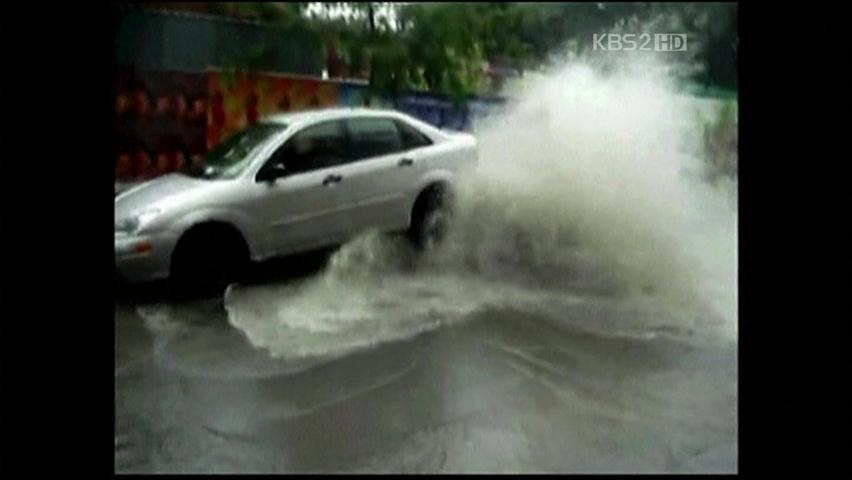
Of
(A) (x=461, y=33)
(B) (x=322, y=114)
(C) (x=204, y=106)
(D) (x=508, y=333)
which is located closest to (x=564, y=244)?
(D) (x=508, y=333)

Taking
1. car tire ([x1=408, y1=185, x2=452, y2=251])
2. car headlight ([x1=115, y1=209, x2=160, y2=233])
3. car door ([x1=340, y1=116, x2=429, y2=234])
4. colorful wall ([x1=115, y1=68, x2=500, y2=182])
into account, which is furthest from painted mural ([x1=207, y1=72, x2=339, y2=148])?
car tire ([x1=408, y1=185, x2=452, y2=251])

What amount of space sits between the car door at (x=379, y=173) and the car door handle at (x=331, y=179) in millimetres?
14

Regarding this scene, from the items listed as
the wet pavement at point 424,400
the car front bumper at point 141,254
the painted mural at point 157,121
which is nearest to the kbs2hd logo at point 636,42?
the wet pavement at point 424,400

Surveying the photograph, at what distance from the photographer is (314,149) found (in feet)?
10.8

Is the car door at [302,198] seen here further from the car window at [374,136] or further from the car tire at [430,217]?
the car tire at [430,217]

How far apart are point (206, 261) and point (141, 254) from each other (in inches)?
6.5

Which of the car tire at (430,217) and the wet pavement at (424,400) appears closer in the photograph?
the wet pavement at (424,400)

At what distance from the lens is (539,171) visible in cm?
329

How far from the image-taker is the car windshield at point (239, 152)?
325 cm

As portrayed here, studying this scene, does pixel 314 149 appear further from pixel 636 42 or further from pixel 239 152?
pixel 636 42

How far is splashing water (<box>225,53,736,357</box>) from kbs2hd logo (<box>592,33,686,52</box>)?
39 mm
